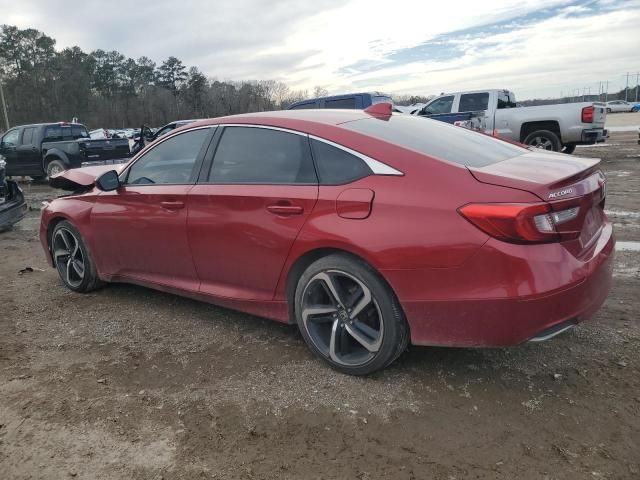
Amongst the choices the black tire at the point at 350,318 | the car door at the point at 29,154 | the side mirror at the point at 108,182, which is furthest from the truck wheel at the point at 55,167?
the black tire at the point at 350,318

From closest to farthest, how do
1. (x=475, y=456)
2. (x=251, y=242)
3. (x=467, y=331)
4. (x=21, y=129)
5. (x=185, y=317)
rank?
(x=475, y=456) → (x=467, y=331) → (x=251, y=242) → (x=185, y=317) → (x=21, y=129)

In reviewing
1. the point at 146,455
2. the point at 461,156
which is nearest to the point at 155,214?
the point at 146,455

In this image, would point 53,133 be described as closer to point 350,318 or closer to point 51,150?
point 51,150

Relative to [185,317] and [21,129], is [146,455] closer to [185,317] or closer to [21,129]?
[185,317]

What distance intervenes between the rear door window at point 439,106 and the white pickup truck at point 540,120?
0.58 ft

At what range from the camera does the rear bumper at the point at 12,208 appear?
761 cm

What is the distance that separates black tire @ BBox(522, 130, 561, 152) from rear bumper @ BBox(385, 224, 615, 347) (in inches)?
461

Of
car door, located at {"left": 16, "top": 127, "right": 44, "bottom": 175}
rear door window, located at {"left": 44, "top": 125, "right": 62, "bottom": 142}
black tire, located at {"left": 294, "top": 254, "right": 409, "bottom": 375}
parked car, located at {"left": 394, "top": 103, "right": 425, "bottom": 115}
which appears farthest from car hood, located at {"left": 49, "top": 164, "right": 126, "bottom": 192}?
parked car, located at {"left": 394, "top": 103, "right": 425, "bottom": 115}

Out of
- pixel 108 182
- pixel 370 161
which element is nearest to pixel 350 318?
pixel 370 161

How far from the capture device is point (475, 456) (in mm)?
2354

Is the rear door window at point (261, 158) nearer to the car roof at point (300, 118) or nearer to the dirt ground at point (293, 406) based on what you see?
the car roof at point (300, 118)

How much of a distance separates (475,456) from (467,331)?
592 mm

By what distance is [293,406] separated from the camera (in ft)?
9.31

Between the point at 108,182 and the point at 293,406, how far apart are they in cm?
249
